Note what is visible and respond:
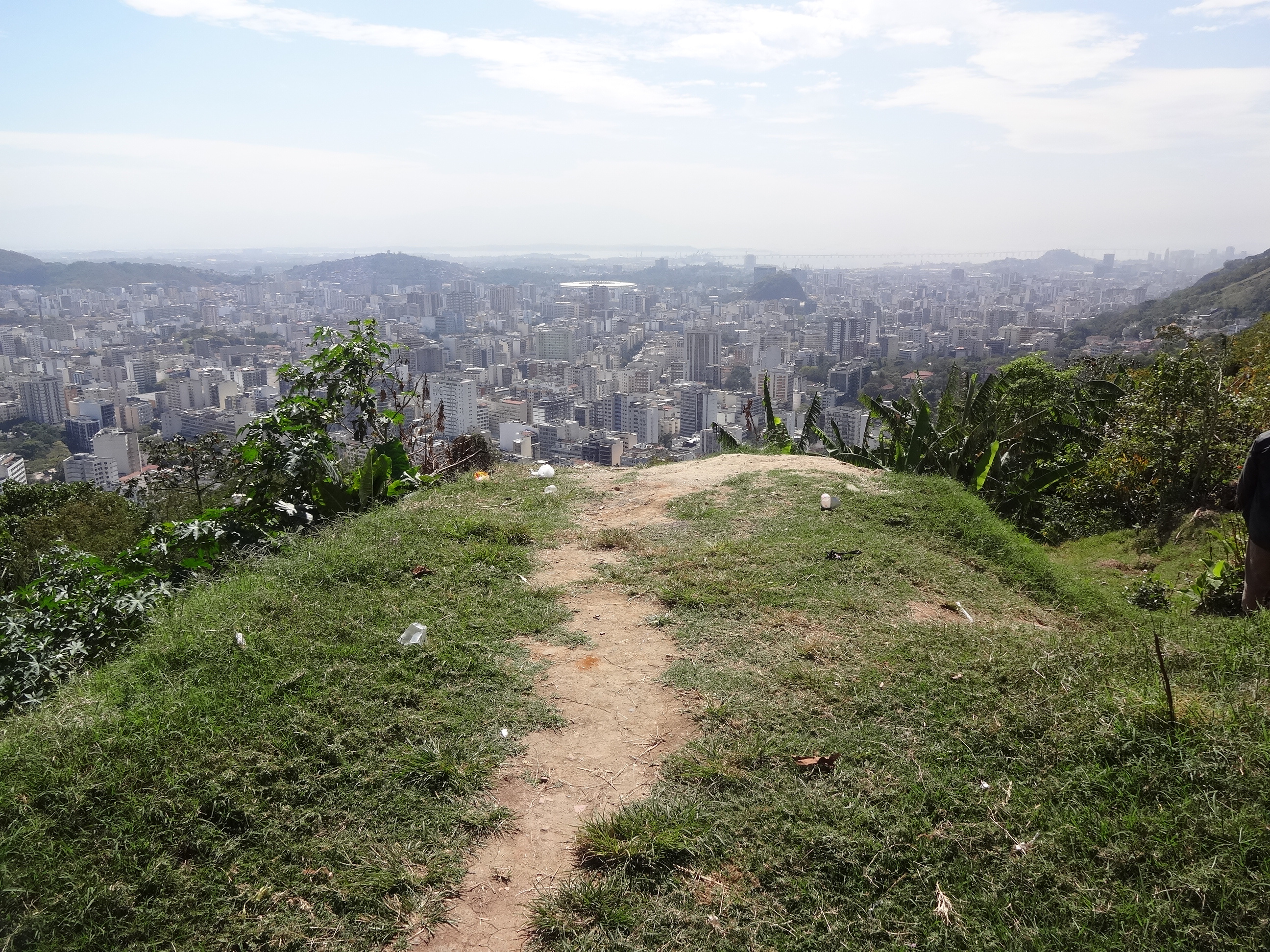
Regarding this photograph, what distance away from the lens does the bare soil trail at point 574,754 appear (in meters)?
2.40

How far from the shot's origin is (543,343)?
7125cm

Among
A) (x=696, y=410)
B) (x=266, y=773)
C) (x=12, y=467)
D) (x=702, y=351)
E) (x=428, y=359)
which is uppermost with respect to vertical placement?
(x=266, y=773)

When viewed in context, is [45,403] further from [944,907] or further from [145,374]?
[944,907]

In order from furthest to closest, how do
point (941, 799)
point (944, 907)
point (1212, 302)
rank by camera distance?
point (1212, 302), point (941, 799), point (944, 907)

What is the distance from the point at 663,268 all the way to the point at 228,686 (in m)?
149

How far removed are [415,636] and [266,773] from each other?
1.11 m

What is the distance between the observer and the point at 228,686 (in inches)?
129

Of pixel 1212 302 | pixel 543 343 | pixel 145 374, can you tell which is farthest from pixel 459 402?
pixel 145 374

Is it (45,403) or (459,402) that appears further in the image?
(45,403)

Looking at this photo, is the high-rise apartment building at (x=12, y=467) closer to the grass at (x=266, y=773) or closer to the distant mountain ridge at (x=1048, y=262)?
the grass at (x=266, y=773)

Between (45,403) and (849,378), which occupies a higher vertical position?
(849,378)

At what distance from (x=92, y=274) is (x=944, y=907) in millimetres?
136672

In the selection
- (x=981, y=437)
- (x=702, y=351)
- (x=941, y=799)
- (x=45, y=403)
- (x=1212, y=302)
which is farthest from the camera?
(x=702, y=351)

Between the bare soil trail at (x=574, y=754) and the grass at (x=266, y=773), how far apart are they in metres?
0.09
